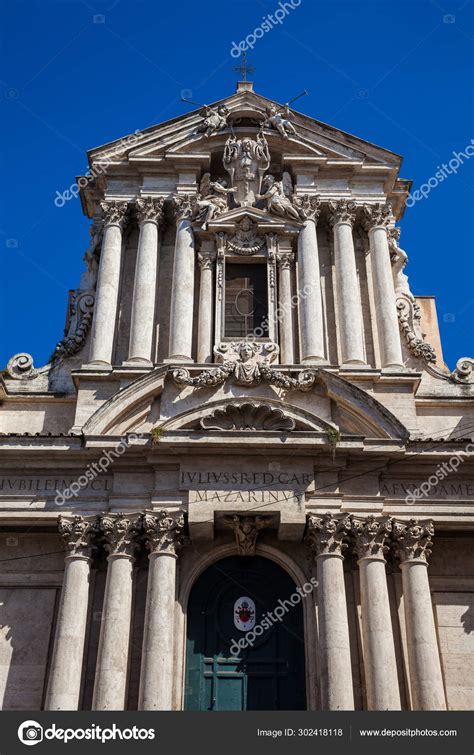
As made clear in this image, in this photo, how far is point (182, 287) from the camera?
18.2 metres

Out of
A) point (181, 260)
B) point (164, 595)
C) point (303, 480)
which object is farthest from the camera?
point (181, 260)

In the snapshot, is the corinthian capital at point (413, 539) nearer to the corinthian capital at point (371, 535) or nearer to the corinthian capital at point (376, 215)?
the corinthian capital at point (371, 535)

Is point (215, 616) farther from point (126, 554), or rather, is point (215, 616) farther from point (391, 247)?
point (391, 247)

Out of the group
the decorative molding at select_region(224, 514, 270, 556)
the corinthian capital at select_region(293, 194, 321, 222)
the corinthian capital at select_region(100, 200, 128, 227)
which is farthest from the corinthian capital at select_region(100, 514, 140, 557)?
the corinthian capital at select_region(293, 194, 321, 222)

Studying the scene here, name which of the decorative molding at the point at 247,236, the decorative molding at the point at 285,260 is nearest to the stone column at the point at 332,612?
the decorative molding at the point at 285,260

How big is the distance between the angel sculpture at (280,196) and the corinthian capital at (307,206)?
0.12m

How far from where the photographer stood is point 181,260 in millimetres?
18688

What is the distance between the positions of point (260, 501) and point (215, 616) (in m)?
2.31

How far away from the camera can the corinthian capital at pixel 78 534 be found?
15281 mm

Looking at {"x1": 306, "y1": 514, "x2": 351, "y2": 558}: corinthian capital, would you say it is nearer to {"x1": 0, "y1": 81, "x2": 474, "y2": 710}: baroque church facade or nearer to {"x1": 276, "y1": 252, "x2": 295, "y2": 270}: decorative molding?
{"x1": 0, "y1": 81, "x2": 474, "y2": 710}: baroque church facade

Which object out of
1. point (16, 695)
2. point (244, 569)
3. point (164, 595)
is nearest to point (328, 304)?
point (244, 569)

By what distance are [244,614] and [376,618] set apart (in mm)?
2551

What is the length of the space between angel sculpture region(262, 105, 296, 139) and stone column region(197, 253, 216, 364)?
12.8ft

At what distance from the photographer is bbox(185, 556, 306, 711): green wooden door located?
14.9 metres
